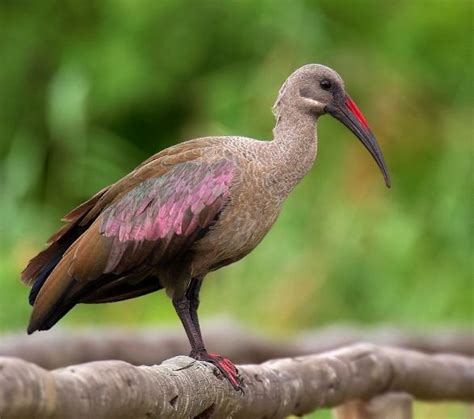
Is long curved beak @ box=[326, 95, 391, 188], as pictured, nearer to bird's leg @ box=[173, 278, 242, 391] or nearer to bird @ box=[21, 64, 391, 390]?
bird @ box=[21, 64, 391, 390]

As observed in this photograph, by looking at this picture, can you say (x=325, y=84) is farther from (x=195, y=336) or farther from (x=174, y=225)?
(x=195, y=336)

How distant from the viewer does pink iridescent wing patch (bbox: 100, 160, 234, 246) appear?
12.9 feet

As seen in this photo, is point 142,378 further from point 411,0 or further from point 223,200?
point 411,0

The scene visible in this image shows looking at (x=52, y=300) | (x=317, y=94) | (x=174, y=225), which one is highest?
(x=317, y=94)

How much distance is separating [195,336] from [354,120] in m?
0.80

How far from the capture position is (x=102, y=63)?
30.6ft

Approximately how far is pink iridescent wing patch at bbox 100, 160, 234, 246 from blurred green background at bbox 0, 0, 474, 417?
3.32 metres

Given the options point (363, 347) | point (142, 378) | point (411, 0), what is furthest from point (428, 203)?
point (142, 378)

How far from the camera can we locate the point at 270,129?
27.2ft

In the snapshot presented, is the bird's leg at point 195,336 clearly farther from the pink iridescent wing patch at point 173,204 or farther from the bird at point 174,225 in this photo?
the pink iridescent wing patch at point 173,204

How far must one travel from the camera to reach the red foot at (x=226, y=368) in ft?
12.2

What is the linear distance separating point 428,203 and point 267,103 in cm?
106

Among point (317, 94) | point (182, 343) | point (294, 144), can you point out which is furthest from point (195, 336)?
point (182, 343)

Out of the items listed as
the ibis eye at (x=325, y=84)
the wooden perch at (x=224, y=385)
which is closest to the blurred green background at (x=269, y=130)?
the wooden perch at (x=224, y=385)
